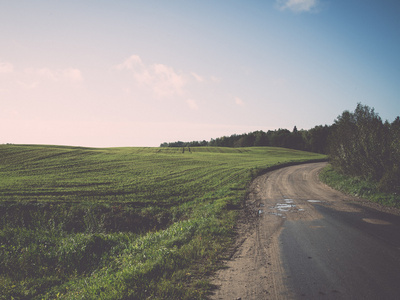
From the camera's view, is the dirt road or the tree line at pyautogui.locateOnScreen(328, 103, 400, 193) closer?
the dirt road

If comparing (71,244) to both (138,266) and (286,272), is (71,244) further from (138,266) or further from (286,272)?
(286,272)

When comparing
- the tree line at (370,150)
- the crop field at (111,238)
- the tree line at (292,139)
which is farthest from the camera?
the tree line at (292,139)

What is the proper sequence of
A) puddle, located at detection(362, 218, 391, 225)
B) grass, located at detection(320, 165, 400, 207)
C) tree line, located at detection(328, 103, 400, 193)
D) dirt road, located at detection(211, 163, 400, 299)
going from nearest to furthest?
dirt road, located at detection(211, 163, 400, 299) < puddle, located at detection(362, 218, 391, 225) < grass, located at detection(320, 165, 400, 207) < tree line, located at detection(328, 103, 400, 193)

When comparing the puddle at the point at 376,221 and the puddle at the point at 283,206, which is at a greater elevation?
the puddle at the point at 376,221

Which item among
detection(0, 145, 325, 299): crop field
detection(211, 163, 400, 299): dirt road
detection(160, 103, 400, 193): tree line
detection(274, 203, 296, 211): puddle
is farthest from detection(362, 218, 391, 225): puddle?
detection(0, 145, 325, 299): crop field

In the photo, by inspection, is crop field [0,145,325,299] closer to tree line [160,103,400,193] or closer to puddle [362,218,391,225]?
puddle [362,218,391,225]

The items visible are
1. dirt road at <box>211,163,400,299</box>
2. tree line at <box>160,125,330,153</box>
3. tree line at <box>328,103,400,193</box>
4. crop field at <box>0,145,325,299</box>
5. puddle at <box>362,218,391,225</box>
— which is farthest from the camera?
tree line at <box>160,125,330,153</box>

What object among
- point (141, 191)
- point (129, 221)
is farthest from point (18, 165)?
point (129, 221)

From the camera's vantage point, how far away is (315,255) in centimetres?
718

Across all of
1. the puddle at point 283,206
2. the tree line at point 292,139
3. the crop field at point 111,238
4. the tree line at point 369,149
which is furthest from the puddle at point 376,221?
the tree line at point 292,139

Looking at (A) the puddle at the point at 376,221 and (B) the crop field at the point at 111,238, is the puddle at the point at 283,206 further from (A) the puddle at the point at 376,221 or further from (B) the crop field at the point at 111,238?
(A) the puddle at the point at 376,221

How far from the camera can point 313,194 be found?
17.8 m

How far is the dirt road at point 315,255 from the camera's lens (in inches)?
209

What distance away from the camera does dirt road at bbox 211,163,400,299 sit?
5.31 m
